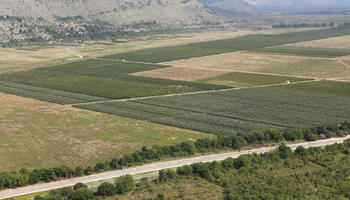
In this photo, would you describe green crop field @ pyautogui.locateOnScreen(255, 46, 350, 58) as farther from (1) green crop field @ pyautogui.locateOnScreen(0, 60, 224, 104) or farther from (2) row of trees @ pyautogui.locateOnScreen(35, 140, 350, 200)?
(2) row of trees @ pyautogui.locateOnScreen(35, 140, 350, 200)

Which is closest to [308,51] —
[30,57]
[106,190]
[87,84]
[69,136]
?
[87,84]

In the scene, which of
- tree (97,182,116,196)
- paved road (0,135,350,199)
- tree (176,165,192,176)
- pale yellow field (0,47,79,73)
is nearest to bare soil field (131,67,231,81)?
pale yellow field (0,47,79,73)

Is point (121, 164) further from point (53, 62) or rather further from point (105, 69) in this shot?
point (53, 62)

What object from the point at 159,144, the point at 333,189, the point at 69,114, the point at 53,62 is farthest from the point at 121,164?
the point at 53,62

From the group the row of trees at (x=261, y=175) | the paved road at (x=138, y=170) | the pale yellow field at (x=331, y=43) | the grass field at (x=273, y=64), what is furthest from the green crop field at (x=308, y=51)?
the row of trees at (x=261, y=175)

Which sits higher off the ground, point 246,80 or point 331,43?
point 331,43

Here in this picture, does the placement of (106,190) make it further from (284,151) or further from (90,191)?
(284,151)
